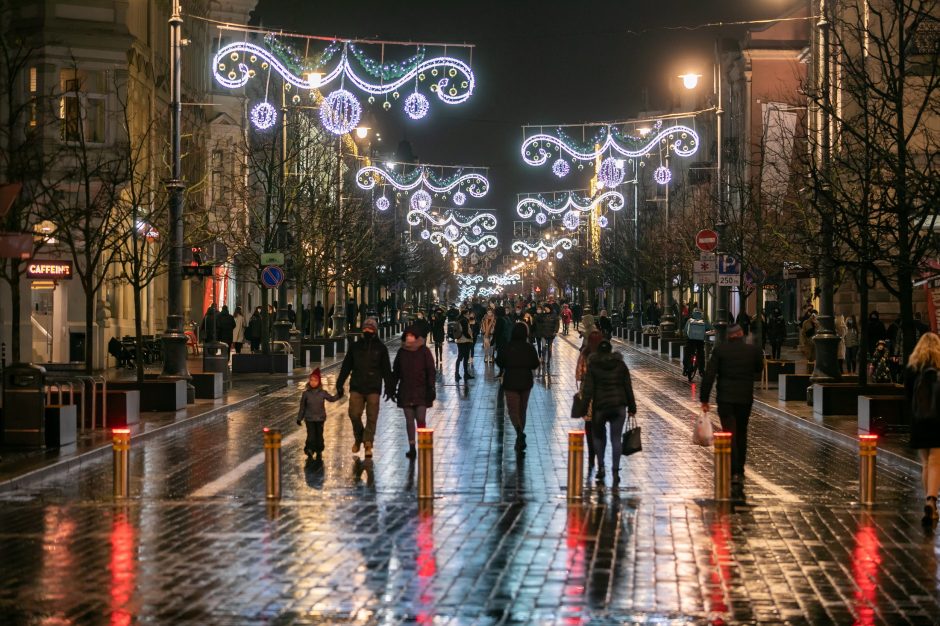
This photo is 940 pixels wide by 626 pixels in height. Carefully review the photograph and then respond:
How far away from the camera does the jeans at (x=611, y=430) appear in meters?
17.4

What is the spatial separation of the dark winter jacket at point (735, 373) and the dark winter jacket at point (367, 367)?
4.33 meters

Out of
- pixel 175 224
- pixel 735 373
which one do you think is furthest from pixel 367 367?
pixel 175 224

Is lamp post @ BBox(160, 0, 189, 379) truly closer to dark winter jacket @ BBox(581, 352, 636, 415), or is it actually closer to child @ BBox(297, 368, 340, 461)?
child @ BBox(297, 368, 340, 461)

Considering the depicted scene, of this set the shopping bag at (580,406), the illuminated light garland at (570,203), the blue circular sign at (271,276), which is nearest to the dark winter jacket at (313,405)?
the shopping bag at (580,406)

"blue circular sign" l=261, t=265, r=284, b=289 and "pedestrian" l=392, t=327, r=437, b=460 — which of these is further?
"blue circular sign" l=261, t=265, r=284, b=289

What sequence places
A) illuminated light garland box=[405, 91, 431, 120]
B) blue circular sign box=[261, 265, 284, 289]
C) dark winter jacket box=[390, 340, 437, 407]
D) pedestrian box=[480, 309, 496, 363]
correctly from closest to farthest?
dark winter jacket box=[390, 340, 437, 407] → illuminated light garland box=[405, 91, 431, 120] → blue circular sign box=[261, 265, 284, 289] → pedestrian box=[480, 309, 496, 363]

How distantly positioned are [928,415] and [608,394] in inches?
176

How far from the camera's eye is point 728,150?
75812 millimetres

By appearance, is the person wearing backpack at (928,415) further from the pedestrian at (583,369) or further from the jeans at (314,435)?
the jeans at (314,435)

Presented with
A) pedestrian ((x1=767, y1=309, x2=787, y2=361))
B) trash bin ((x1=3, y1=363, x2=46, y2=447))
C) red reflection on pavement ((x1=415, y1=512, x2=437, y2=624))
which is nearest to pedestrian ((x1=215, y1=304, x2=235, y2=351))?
pedestrian ((x1=767, y1=309, x2=787, y2=361))

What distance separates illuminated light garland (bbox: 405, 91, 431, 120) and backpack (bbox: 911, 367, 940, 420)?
19.5 meters

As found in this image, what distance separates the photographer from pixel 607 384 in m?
17.4

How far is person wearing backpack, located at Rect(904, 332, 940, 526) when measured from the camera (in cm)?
1364

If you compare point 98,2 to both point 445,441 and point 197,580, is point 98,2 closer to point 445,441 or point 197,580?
point 445,441
